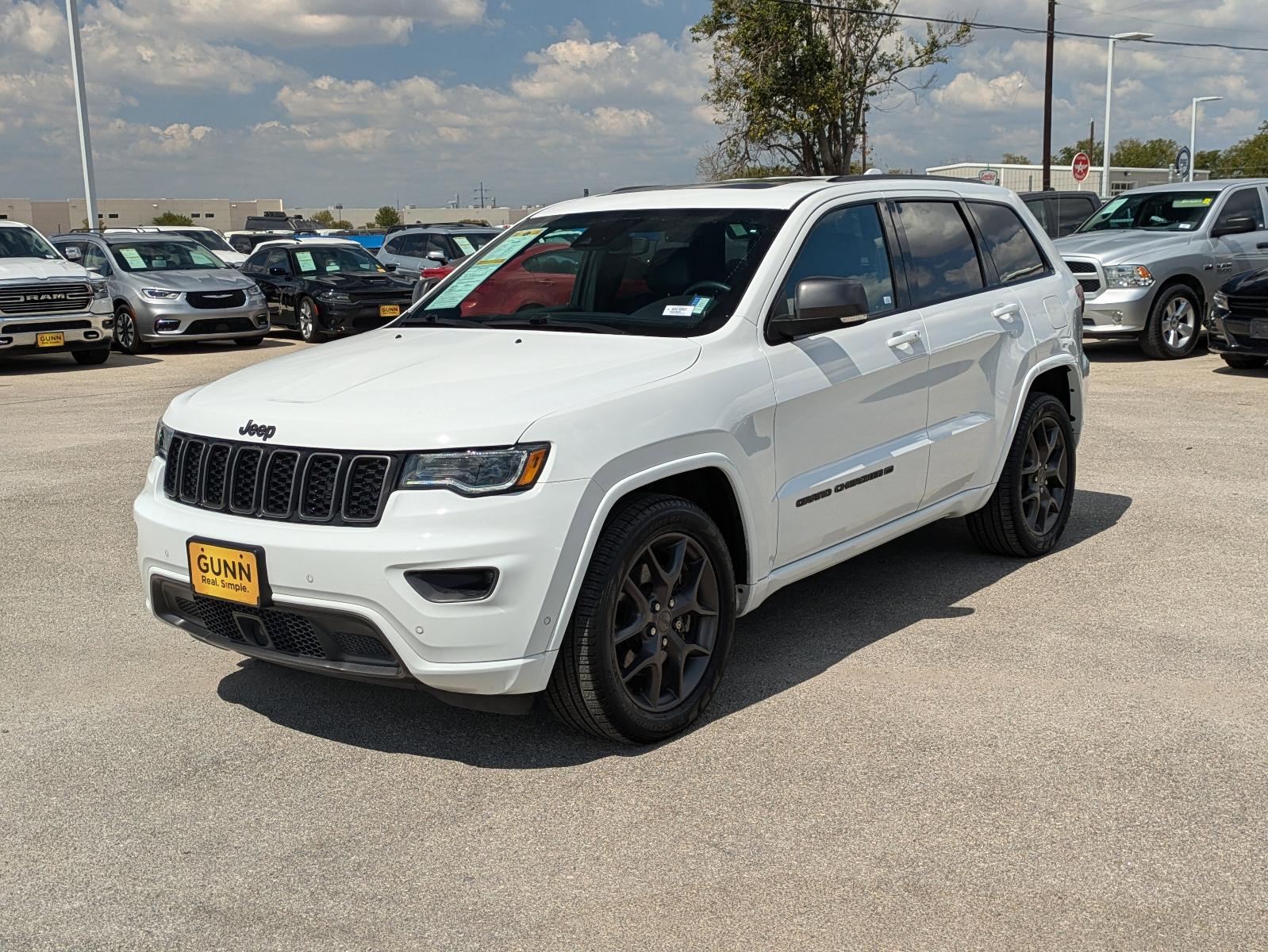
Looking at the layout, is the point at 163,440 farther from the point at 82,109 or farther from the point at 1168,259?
the point at 82,109

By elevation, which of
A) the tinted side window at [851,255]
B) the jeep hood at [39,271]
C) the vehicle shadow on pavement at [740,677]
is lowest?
the vehicle shadow on pavement at [740,677]

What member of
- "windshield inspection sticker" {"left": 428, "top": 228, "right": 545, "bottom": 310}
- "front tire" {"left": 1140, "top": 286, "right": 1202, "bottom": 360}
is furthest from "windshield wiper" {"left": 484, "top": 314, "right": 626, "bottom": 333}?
"front tire" {"left": 1140, "top": 286, "right": 1202, "bottom": 360}

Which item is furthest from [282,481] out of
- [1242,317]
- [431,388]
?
[1242,317]

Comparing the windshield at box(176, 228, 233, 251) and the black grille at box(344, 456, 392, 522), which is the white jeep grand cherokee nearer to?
the black grille at box(344, 456, 392, 522)

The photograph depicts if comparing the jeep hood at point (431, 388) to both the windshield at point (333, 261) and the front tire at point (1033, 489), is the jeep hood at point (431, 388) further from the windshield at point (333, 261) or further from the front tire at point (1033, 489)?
the windshield at point (333, 261)

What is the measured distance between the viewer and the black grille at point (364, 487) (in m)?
3.86

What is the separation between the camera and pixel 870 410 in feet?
16.8

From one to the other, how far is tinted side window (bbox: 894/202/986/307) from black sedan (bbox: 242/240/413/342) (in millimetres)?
13359

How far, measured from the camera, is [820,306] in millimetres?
4629

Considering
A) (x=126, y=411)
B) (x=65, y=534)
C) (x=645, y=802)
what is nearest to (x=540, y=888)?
(x=645, y=802)

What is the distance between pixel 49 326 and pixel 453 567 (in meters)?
14.0

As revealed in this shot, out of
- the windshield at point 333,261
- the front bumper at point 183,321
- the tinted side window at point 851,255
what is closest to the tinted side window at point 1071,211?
the windshield at point 333,261

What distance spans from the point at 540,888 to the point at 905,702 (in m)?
1.71

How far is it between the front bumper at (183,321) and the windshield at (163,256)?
1113mm
